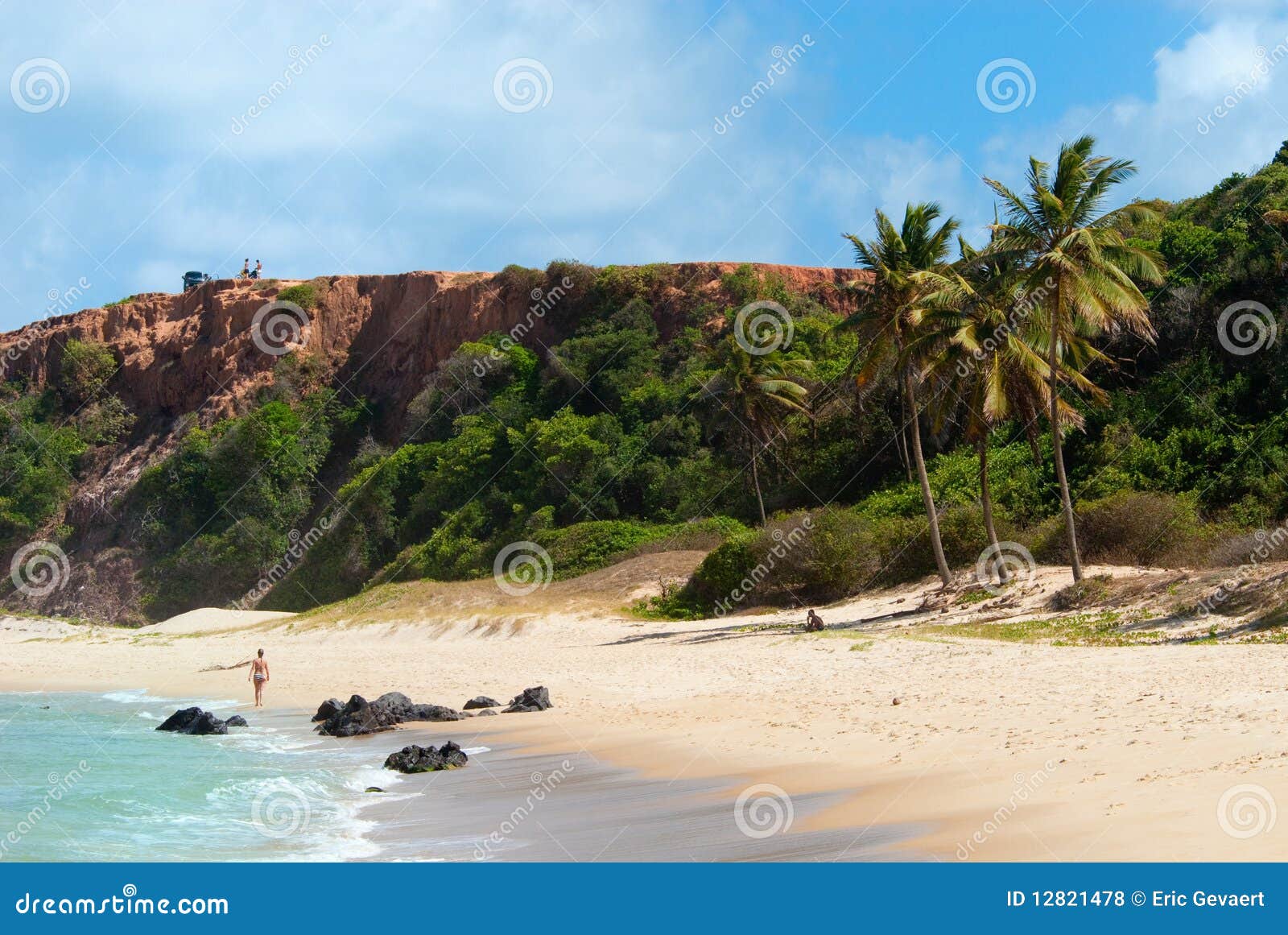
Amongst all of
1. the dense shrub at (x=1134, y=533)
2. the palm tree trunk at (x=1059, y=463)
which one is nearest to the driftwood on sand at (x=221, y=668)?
the dense shrub at (x=1134, y=533)

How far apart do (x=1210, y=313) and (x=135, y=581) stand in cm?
4283

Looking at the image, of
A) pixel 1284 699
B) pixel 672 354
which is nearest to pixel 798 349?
pixel 672 354

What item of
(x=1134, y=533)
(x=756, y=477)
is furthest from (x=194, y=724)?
(x=756, y=477)

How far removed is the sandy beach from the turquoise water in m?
1.10

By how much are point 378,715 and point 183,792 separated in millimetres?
4156

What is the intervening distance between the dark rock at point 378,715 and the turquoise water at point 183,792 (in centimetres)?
35

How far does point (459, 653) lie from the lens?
2369 centimetres

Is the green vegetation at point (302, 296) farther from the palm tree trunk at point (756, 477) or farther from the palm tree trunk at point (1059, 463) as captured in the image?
the palm tree trunk at point (1059, 463)

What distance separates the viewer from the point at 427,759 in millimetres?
12125

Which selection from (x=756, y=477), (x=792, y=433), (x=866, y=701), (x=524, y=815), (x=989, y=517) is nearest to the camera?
(x=524, y=815)

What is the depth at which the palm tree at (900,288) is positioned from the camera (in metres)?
22.1

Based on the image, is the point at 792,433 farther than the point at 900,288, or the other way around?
the point at 792,433

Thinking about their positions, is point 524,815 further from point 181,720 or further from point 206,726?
point 181,720

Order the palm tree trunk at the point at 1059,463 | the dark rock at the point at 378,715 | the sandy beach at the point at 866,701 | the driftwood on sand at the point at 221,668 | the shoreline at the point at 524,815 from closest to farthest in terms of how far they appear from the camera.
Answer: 1. the sandy beach at the point at 866,701
2. the shoreline at the point at 524,815
3. the dark rock at the point at 378,715
4. the palm tree trunk at the point at 1059,463
5. the driftwood on sand at the point at 221,668
